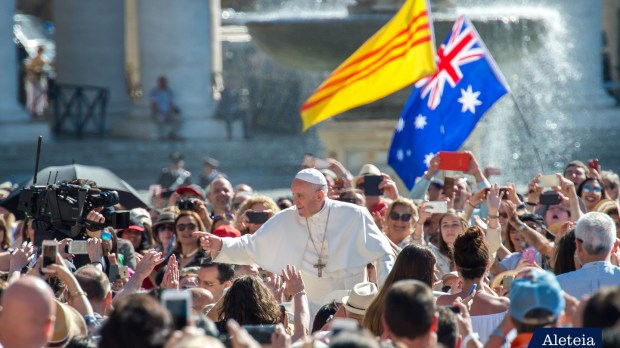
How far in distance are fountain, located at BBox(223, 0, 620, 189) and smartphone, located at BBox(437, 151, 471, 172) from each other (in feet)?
7.74

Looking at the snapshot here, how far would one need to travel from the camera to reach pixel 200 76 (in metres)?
27.0

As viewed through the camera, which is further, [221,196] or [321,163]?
[221,196]

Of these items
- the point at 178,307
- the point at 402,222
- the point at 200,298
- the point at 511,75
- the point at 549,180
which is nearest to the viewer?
the point at 178,307

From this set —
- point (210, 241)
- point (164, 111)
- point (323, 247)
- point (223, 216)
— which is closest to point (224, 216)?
point (223, 216)

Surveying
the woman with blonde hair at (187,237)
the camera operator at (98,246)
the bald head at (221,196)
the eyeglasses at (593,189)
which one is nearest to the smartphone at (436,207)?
the woman with blonde hair at (187,237)

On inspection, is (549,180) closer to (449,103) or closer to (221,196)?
(449,103)

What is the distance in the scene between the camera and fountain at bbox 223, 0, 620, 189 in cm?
1728

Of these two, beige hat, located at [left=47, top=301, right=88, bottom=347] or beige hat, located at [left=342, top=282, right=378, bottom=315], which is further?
beige hat, located at [left=342, top=282, right=378, bottom=315]

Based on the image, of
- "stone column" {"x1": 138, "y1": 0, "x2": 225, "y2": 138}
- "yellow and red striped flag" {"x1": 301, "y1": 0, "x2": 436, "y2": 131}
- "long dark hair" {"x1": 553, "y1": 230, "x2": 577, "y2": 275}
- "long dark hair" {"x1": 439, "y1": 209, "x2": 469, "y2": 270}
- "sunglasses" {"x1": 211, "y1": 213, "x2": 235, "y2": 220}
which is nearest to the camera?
"long dark hair" {"x1": 553, "y1": 230, "x2": 577, "y2": 275}

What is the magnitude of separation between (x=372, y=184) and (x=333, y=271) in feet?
9.28

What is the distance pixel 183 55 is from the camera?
2662cm

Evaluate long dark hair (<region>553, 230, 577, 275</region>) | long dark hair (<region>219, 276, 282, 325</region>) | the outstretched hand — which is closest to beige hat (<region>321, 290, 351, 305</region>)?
the outstretched hand

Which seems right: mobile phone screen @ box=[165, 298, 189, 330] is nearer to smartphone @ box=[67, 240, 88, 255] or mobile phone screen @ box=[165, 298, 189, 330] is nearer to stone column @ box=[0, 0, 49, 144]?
smartphone @ box=[67, 240, 88, 255]

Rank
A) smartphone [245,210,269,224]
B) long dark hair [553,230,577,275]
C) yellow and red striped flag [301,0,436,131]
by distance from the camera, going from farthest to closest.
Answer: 1. yellow and red striped flag [301,0,436,131]
2. smartphone [245,210,269,224]
3. long dark hair [553,230,577,275]
